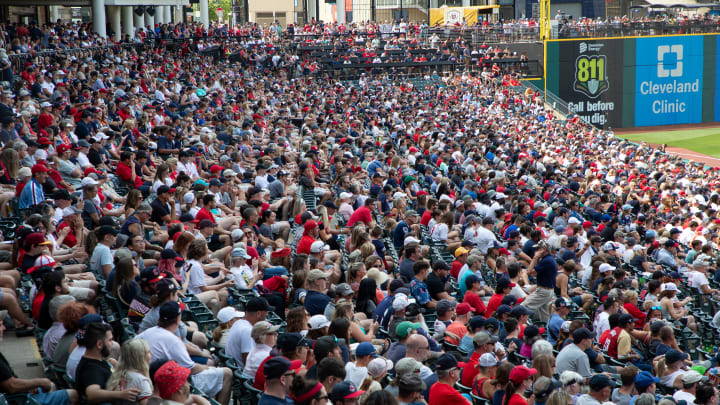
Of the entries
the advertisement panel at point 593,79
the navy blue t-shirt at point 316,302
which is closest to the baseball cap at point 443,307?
the navy blue t-shirt at point 316,302

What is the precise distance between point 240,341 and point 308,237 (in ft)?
11.1

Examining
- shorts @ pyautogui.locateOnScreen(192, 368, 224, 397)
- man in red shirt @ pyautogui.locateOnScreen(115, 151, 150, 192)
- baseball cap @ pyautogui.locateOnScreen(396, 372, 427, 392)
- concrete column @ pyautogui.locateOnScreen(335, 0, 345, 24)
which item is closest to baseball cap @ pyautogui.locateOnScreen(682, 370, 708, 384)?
baseball cap @ pyautogui.locateOnScreen(396, 372, 427, 392)

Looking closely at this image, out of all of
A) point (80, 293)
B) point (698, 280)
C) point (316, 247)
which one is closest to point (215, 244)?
point (316, 247)

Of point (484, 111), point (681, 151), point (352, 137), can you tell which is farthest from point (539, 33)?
point (352, 137)

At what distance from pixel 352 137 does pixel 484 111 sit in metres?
14.0

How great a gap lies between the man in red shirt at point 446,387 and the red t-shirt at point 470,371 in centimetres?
112

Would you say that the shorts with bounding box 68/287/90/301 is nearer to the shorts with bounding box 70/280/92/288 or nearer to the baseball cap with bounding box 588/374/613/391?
the shorts with bounding box 70/280/92/288

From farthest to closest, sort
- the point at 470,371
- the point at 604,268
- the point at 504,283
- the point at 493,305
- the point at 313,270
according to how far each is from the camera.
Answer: the point at 604,268 < the point at 504,283 < the point at 493,305 < the point at 313,270 < the point at 470,371

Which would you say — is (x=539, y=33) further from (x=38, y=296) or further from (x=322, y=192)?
(x=38, y=296)

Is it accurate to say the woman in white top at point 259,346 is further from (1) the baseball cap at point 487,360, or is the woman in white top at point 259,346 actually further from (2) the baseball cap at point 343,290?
(1) the baseball cap at point 487,360

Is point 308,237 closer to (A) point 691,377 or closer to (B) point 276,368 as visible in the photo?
(B) point 276,368

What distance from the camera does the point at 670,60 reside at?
45.3 meters

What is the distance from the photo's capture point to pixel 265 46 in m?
38.8

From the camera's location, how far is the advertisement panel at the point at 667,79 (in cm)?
4478
